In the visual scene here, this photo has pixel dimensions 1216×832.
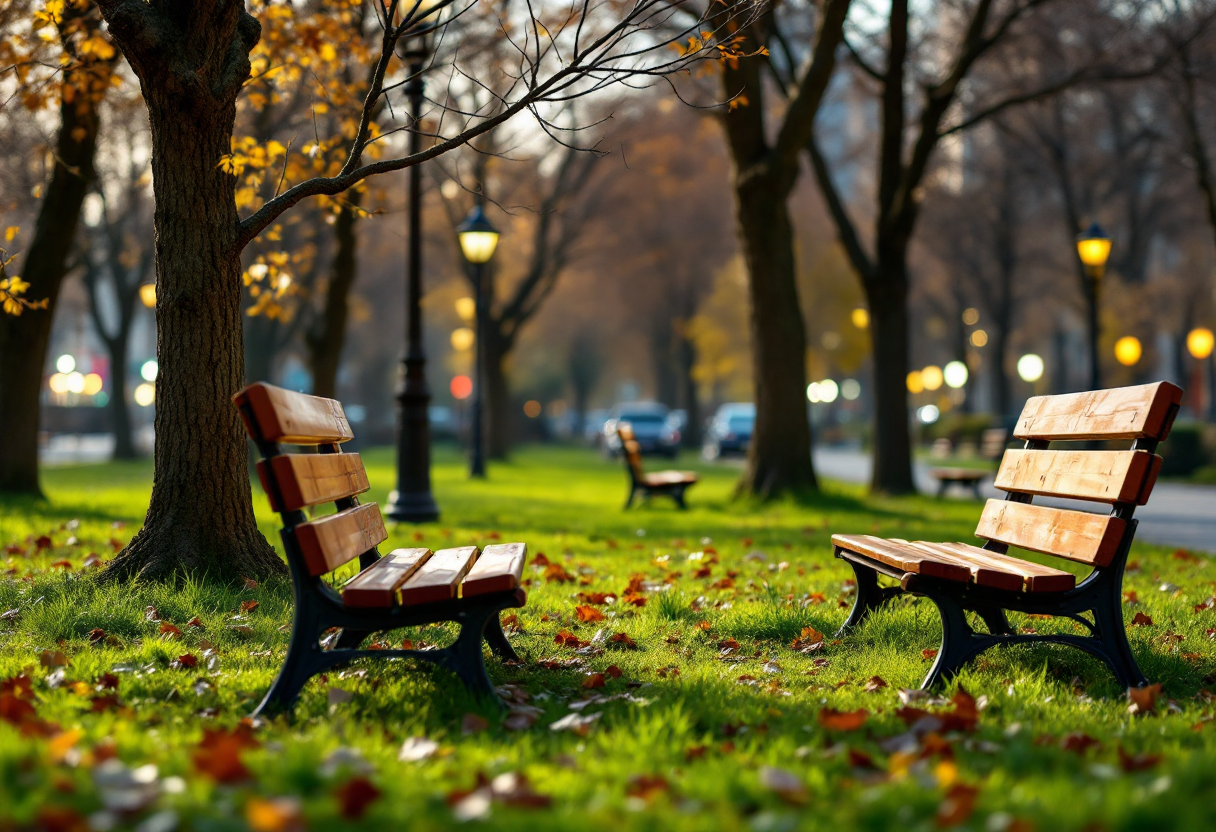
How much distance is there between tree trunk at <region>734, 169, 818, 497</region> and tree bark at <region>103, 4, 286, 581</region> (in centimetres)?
797

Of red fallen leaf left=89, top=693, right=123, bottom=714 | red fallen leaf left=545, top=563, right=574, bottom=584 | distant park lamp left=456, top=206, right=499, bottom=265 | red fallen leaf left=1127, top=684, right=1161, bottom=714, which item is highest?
distant park lamp left=456, top=206, right=499, bottom=265

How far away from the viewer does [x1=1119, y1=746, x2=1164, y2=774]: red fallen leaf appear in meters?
3.05

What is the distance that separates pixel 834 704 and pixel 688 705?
528 millimetres

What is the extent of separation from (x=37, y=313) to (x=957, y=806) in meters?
10.9

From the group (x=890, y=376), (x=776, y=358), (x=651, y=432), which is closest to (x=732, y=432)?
(x=651, y=432)

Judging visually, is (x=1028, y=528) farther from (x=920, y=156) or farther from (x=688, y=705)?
(x=920, y=156)

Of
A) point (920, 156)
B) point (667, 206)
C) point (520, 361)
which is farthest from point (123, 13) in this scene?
point (520, 361)

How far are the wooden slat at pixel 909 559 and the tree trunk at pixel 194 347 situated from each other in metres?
3.16

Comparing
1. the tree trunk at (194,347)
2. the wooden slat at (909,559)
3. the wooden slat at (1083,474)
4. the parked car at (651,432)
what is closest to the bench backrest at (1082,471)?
the wooden slat at (1083,474)

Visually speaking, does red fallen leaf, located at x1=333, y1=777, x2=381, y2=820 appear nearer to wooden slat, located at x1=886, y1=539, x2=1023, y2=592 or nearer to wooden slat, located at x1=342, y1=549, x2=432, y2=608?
wooden slat, located at x1=342, y1=549, x2=432, y2=608

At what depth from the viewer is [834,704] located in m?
3.93

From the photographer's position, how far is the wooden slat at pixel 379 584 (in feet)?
12.2

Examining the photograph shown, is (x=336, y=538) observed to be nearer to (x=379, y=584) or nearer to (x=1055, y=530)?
(x=379, y=584)

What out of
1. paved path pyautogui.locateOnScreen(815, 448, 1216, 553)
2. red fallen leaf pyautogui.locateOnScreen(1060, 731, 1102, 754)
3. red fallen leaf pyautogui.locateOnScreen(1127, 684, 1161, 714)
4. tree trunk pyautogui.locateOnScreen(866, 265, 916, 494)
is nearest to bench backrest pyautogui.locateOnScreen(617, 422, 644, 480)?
tree trunk pyautogui.locateOnScreen(866, 265, 916, 494)
